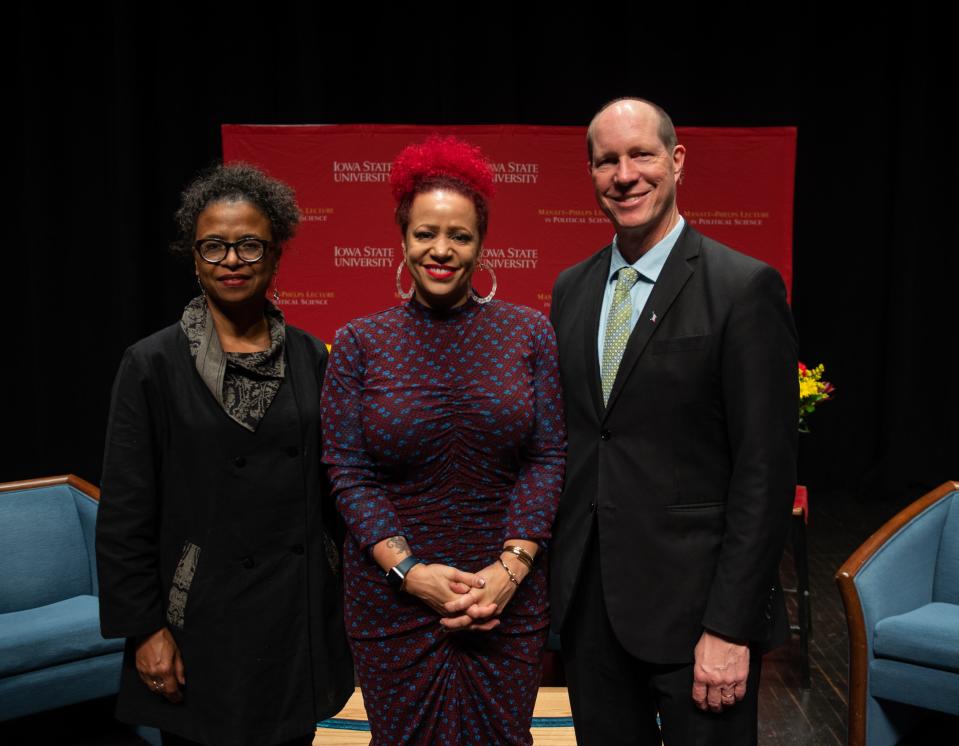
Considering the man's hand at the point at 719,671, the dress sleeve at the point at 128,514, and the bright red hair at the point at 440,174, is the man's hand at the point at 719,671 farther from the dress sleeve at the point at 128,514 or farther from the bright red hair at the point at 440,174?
the dress sleeve at the point at 128,514

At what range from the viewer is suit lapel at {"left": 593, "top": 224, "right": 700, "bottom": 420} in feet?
5.44

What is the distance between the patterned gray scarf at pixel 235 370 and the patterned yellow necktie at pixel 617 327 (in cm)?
64

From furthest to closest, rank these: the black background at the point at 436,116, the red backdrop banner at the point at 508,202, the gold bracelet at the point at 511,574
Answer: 1. the black background at the point at 436,116
2. the red backdrop banner at the point at 508,202
3. the gold bracelet at the point at 511,574

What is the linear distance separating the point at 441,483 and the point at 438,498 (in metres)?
0.03

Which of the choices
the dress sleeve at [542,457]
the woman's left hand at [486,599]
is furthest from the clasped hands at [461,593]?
the dress sleeve at [542,457]

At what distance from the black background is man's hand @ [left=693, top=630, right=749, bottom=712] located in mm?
4745

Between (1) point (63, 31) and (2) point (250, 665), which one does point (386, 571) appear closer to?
(2) point (250, 665)

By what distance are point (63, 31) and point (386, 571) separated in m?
5.45

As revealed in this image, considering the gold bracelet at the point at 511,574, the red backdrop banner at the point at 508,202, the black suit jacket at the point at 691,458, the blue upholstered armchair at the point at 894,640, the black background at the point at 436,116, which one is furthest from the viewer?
the black background at the point at 436,116

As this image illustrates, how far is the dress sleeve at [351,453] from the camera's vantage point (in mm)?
1672

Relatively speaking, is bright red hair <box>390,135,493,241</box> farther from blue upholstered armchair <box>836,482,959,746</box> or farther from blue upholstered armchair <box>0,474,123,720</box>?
blue upholstered armchair <box>0,474,123,720</box>

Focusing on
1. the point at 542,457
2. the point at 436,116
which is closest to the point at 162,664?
the point at 542,457

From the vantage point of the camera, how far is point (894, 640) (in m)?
2.79

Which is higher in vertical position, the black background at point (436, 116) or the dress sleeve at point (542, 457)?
the black background at point (436, 116)
